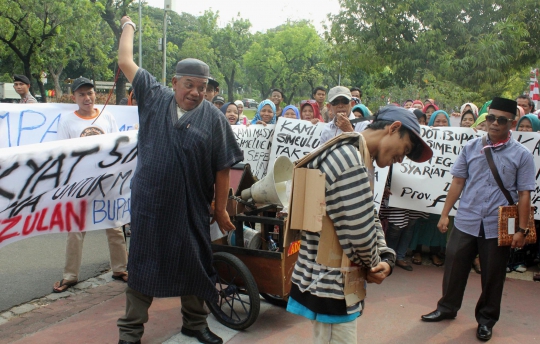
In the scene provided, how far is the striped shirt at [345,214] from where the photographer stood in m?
2.22

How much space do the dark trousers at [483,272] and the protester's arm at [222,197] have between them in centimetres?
198

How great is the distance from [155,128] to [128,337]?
1.46 meters

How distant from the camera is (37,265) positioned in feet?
18.2

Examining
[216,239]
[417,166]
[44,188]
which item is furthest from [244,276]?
[417,166]

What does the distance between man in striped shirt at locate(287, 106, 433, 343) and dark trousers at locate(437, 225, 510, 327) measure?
1.98 m

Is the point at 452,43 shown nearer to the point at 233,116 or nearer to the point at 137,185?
the point at 233,116

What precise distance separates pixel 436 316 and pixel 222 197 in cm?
228

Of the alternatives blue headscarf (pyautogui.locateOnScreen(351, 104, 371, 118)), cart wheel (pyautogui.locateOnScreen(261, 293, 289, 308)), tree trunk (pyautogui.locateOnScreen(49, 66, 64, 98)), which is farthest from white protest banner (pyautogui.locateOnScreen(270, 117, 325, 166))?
tree trunk (pyautogui.locateOnScreen(49, 66, 64, 98))

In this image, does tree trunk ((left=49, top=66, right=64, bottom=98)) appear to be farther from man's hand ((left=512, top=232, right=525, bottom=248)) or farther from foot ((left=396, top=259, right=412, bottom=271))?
man's hand ((left=512, top=232, right=525, bottom=248))

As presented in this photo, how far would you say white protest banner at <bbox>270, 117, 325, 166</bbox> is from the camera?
664 centimetres

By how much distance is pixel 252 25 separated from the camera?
49.2m

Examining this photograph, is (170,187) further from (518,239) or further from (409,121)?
(518,239)

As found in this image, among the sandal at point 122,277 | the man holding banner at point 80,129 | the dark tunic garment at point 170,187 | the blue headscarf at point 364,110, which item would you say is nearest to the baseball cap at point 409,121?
the dark tunic garment at point 170,187

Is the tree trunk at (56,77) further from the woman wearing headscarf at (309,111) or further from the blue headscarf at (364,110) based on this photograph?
the blue headscarf at (364,110)
